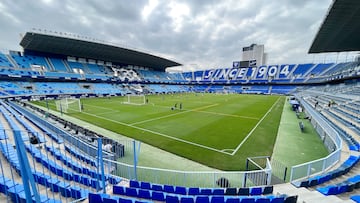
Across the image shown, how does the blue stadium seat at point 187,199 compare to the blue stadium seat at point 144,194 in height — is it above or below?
above

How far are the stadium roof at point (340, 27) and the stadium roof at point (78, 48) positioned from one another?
48.6 metres

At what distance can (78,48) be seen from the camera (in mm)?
48656

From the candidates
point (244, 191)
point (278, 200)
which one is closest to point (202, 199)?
point (244, 191)

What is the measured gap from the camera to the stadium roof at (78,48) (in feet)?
131

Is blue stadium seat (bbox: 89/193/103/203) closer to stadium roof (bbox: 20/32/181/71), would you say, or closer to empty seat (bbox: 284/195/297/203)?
empty seat (bbox: 284/195/297/203)

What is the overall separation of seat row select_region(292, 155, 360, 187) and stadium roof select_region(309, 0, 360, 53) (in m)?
18.6

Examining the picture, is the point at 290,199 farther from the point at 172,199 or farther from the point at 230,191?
the point at 172,199

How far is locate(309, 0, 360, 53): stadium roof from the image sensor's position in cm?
1828

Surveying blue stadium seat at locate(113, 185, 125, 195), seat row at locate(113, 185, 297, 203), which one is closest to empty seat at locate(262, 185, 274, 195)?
seat row at locate(113, 185, 297, 203)

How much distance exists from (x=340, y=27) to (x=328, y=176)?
29.1 metres

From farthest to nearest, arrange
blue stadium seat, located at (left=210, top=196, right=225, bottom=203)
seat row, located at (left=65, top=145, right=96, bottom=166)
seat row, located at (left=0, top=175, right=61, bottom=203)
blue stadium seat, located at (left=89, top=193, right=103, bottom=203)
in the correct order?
seat row, located at (left=65, top=145, right=96, bottom=166)
blue stadium seat, located at (left=210, top=196, right=225, bottom=203)
blue stadium seat, located at (left=89, top=193, right=103, bottom=203)
seat row, located at (left=0, top=175, right=61, bottom=203)

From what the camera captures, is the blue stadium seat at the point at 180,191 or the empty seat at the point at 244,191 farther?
the blue stadium seat at the point at 180,191

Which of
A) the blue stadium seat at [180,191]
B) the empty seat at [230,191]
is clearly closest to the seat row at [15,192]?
the blue stadium seat at [180,191]

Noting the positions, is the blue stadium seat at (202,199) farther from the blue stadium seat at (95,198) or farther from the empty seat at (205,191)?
the blue stadium seat at (95,198)
